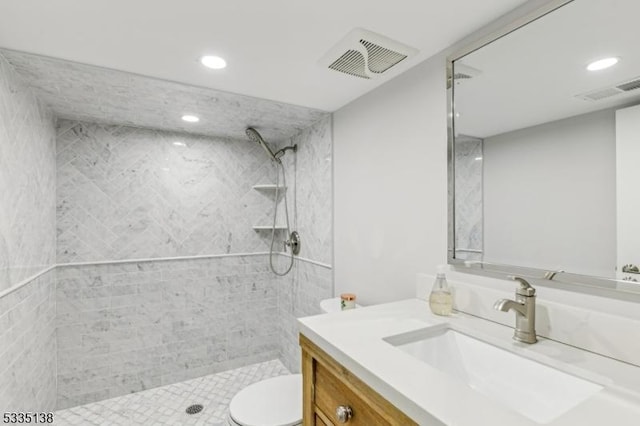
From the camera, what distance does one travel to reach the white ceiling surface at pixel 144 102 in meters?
1.63

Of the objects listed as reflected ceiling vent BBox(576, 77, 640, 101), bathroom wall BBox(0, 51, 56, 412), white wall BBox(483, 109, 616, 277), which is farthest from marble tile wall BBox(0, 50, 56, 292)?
reflected ceiling vent BBox(576, 77, 640, 101)

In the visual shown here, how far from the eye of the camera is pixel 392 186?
68.2 inches

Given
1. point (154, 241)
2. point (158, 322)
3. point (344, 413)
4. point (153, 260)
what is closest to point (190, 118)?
point (154, 241)

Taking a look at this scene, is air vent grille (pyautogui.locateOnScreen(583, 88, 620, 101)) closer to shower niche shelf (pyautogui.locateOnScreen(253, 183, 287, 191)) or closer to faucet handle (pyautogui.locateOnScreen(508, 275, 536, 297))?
faucet handle (pyautogui.locateOnScreen(508, 275, 536, 297))

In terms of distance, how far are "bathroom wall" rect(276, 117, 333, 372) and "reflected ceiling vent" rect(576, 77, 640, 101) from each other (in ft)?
4.92

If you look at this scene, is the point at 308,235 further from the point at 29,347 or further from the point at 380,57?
the point at 29,347

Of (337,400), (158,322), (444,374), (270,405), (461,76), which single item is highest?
(461,76)

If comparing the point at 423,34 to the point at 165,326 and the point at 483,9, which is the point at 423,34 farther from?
the point at 165,326

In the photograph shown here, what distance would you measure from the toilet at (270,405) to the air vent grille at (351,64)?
169cm

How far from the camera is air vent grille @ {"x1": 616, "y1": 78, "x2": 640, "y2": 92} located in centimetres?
90

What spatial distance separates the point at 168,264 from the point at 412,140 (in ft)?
7.13

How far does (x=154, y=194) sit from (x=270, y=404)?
1862 millimetres

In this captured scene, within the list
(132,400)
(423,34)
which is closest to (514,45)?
(423,34)

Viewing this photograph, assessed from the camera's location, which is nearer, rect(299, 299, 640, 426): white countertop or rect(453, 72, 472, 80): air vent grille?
rect(299, 299, 640, 426): white countertop
